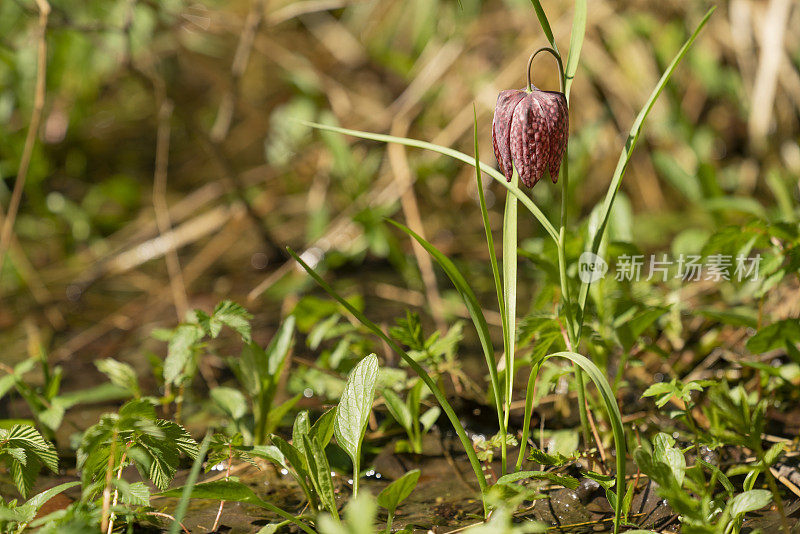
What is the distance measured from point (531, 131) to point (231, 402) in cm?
70

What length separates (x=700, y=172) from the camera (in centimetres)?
188

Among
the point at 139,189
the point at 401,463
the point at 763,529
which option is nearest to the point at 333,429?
the point at 401,463

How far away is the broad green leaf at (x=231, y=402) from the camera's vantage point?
1258mm

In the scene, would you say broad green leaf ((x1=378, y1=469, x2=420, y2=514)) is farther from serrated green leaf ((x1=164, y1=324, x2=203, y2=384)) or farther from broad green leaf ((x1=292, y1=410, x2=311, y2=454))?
serrated green leaf ((x1=164, y1=324, x2=203, y2=384))

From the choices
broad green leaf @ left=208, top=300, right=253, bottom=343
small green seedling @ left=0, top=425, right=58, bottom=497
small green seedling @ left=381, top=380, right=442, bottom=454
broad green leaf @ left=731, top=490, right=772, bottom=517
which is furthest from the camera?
small green seedling @ left=381, top=380, right=442, bottom=454

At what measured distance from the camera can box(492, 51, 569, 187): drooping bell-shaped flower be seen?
93 centimetres

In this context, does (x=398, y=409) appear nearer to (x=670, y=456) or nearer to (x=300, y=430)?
(x=300, y=430)

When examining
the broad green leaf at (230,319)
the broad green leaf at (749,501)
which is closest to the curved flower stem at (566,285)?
the broad green leaf at (749,501)

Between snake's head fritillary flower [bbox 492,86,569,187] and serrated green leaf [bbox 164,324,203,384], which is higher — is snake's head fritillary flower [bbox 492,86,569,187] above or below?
above

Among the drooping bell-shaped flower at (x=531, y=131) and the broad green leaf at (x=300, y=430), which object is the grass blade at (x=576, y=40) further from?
the broad green leaf at (x=300, y=430)

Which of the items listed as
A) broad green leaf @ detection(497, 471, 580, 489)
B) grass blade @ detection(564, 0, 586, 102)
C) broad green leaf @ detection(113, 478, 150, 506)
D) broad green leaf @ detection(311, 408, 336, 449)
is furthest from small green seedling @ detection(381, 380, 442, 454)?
grass blade @ detection(564, 0, 586, 102)

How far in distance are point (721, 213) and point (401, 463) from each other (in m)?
1.16

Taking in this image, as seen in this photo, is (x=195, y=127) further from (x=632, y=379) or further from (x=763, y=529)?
(x=763, y=529)

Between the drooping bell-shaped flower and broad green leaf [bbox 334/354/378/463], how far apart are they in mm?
338
